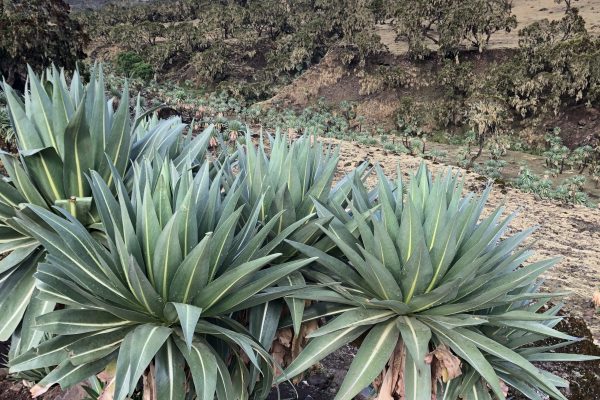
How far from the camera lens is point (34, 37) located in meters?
18.8

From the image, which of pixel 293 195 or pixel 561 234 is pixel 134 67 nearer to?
pixel 561 234

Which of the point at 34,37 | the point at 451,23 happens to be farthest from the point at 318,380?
the point at 451,23

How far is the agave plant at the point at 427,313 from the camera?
2123mm

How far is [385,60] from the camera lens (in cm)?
4725

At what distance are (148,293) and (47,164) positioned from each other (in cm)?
100

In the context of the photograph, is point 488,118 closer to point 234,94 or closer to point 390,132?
point 390,132

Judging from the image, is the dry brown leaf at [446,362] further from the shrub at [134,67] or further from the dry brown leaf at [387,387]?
the shrub at [134,67]

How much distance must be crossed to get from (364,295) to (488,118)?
3125 centimetres

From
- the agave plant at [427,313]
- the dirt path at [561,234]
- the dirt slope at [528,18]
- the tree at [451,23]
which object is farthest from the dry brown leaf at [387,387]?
the dirt slope at [528,18]

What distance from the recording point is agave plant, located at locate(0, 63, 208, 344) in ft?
7.85

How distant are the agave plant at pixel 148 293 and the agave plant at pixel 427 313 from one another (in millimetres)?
315

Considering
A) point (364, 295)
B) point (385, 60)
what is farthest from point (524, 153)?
point (364, 295)

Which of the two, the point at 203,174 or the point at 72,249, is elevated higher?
the point at 203,174

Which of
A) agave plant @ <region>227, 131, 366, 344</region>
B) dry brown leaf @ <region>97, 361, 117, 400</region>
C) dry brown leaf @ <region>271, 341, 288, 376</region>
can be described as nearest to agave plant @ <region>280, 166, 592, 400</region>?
agave plant @ <region>227, 131, 366, 344</region>
